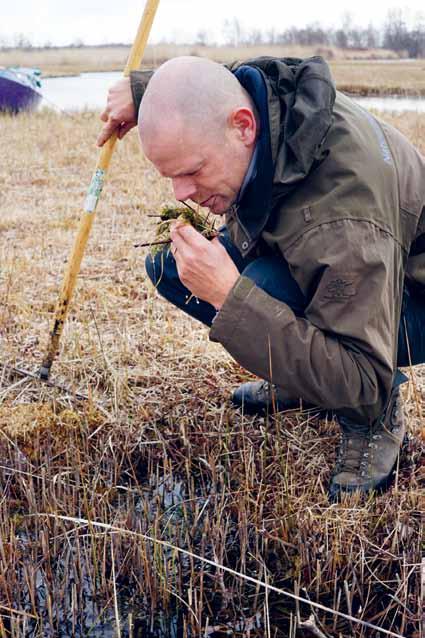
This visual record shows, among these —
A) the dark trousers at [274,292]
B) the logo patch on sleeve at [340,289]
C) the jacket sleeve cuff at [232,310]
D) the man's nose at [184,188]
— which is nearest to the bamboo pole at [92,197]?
the dark trousers at [274,292]

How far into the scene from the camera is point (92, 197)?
3.41 metres

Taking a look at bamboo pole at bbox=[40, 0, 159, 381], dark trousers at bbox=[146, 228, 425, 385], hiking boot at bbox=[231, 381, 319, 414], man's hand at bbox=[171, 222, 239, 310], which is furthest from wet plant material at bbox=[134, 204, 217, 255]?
hiking boot at bbox=[231, 381, 319, 414]

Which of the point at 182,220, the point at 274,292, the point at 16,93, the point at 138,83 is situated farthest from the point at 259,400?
the point at 16,93

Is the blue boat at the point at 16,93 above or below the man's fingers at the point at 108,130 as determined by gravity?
above

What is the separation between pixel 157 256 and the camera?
318cm

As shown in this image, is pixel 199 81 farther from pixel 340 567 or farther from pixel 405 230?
pixel 340 567

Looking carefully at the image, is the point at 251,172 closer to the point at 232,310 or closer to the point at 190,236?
the point at 190,236

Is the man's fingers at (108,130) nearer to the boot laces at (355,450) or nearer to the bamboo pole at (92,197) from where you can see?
the bamboo pole at (92,197)

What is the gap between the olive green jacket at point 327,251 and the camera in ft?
7.57

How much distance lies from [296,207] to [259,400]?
1218 millimetres

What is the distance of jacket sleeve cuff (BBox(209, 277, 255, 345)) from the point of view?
239cm

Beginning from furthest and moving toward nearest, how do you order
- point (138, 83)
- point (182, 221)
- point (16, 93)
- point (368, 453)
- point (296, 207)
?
point (16, 93), point (138, 83), point (368, 453), point (182, 221), point (296, 207)

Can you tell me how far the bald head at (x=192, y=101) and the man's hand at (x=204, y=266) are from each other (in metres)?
0.34

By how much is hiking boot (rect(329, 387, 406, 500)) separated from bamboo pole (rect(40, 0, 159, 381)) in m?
1.43
